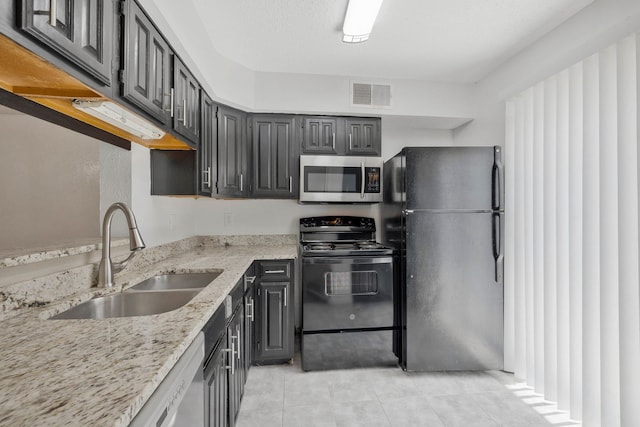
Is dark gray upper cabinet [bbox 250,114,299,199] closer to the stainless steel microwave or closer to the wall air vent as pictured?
the stainless steel microwave

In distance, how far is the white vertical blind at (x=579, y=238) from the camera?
150cm

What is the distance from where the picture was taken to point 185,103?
174 cm

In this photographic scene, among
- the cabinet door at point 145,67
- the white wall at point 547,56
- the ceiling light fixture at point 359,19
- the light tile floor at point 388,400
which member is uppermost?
the ceiling light fixture at point 359,19

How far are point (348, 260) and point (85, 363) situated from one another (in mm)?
1891

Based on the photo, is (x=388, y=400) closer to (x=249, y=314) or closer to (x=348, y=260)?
(x=348, y=260)

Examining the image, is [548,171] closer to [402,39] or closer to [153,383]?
[402,39]

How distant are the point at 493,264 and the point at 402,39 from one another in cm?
189

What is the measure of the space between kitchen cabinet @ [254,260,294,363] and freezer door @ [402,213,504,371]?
3.17 ft

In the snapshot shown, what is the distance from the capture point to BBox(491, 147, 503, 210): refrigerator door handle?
2.26 meters

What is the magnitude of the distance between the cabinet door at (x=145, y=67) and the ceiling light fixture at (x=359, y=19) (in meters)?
1.10

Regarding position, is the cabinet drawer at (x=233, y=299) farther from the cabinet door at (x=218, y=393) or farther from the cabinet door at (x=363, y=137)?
the cabinet door at (x=363, y=137)

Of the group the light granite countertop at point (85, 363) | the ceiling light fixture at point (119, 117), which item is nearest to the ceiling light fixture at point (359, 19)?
the ceiling light fixture at point (119, 117)

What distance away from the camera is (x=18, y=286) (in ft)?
3.31

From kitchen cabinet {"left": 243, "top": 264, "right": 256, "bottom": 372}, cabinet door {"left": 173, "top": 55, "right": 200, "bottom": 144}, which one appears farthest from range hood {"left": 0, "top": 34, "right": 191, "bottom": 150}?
kitchen cabinet {"left": 243, "top": 264, "right": 256, "bottom": 372}
